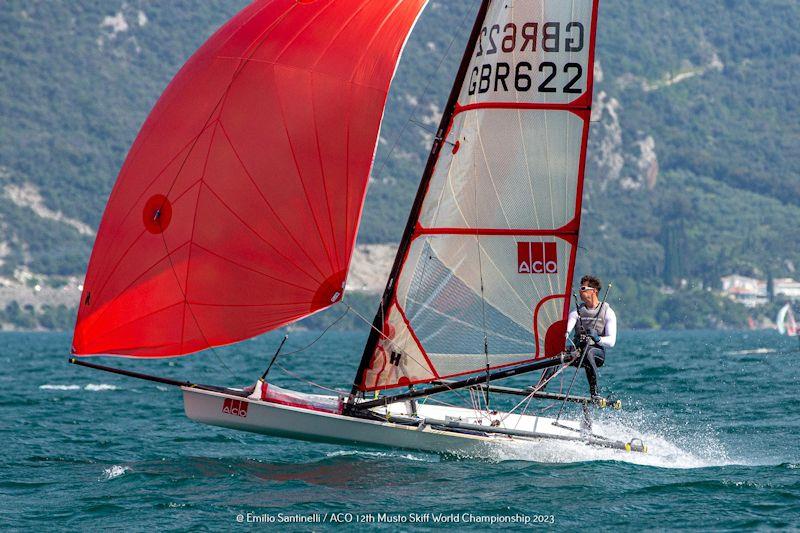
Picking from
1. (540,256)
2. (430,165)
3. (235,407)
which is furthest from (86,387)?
(540,256)

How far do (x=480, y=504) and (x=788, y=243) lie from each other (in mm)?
165069

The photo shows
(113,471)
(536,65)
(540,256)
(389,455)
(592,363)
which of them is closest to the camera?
(536,65)

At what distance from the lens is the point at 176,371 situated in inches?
1564

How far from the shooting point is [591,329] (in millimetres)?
15445

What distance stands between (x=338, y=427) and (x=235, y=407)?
1.17m

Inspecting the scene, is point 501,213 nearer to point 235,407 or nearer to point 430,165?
point 430,165

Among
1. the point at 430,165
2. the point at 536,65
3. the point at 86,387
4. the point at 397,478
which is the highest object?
the point at 536,65

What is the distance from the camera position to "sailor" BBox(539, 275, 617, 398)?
1531 cm

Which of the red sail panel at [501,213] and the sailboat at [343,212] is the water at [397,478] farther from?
the red sail panel at [501,213]

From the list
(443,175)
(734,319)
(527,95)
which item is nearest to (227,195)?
(443,175)

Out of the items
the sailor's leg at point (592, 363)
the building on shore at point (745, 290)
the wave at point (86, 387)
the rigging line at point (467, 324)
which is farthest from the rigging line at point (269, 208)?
the building on shore at point (745, 290)

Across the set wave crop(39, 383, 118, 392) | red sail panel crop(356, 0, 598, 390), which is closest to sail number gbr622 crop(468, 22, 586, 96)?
red sail panel crop(356, 0, 598, 390)

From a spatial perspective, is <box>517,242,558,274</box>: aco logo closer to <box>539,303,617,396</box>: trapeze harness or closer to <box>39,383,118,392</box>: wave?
<box>539,303,617,396</box>: trapeze harness

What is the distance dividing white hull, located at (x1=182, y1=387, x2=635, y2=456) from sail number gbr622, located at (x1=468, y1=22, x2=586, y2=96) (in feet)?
12.5
